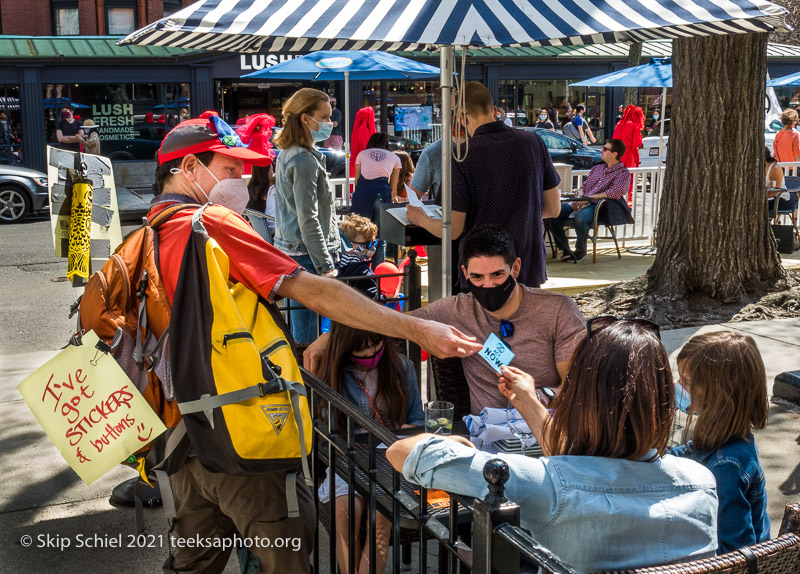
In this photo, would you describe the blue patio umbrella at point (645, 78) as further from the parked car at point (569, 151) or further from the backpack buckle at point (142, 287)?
the backpack buckle at point (142, 287)

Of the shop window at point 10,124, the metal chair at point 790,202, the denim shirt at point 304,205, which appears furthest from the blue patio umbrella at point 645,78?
the shop window at point 10,124

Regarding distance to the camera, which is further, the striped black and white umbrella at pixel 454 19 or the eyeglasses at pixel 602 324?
the striped black and white umbrella at pixel 454 19

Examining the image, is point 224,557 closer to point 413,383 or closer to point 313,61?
point 413,383

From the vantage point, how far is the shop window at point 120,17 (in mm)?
26734

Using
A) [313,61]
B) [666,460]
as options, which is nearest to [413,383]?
[666,460]

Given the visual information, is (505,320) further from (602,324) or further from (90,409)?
(90,409)

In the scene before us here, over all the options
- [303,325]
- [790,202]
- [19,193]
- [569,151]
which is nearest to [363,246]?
[303,325]

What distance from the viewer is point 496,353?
3.39 m

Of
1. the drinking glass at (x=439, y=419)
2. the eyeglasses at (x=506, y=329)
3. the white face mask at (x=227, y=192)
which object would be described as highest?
the white face mask at (x=227, y=192)

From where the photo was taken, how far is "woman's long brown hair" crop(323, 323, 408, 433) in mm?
3717

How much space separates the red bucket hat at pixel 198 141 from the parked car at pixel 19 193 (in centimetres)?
1416

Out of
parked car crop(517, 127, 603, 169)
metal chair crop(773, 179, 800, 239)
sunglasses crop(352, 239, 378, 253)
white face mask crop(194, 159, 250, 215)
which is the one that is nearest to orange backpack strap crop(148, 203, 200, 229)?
white face mask crop(194, 159, 250, 215)

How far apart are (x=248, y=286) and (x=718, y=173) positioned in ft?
20.9

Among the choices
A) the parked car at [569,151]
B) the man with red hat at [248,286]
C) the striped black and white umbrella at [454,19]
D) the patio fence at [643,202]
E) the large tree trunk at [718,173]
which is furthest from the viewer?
the parked car at [569,151]
